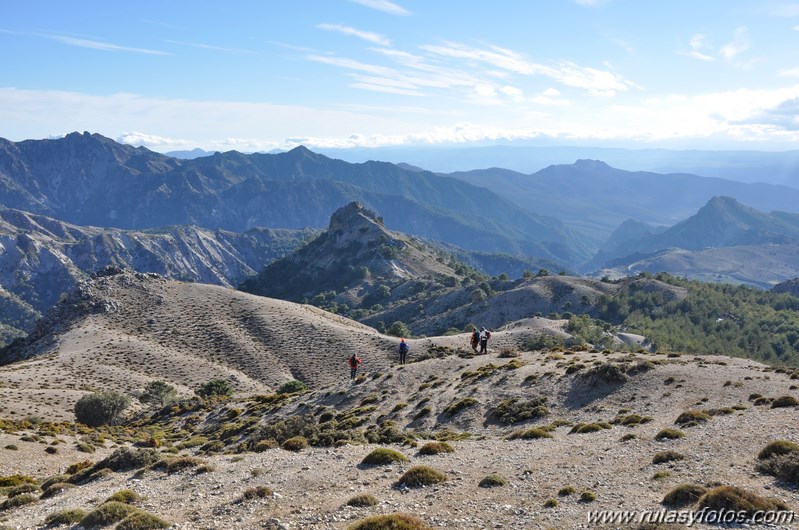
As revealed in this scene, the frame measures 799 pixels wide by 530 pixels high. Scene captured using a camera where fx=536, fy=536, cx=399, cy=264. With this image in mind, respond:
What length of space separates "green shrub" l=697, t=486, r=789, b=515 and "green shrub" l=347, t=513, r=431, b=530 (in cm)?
847

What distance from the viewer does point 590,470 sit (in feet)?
69.8

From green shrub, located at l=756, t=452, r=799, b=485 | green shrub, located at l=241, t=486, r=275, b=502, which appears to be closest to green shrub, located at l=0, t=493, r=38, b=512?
green shrub, located at l=241, t=486, r=275, b=502

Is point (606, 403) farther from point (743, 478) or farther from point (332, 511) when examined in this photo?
point (332, 511)

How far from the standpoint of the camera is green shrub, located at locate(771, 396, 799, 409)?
28.6 metres

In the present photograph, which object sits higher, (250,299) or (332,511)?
(332,511)

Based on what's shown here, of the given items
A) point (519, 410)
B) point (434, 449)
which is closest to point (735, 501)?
point (434, 449)

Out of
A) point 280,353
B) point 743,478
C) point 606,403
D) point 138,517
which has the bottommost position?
point 280,353

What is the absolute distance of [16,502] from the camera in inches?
930

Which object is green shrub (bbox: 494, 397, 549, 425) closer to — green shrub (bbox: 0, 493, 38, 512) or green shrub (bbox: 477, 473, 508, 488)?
green shrub (bbox: 477, 473, 508, 488)

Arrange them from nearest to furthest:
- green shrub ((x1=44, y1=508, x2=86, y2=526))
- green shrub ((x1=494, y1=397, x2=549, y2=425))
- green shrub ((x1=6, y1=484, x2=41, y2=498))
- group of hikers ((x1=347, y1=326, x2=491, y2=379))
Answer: green shrub ((x1=44, y1=508, x2=86, y2=526)), green shrub ((x1=6, y1=484, x2=41, y2=498)), green shrub ((x1=494, y1=397, x2=549, y2=425)), group of hikers ((x1=347, y1=326, x2=491, y2=379))

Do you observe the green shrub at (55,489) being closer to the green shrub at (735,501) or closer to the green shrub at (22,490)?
the green shrub at (22,490)

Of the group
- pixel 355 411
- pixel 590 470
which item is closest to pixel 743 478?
pixel 590 470

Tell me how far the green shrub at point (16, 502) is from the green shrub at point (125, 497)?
5.45 metres

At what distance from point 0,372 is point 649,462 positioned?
74.8 meters
